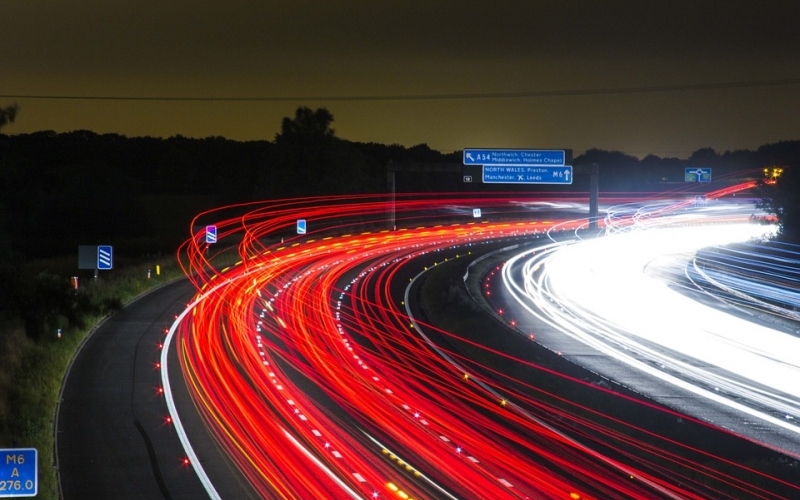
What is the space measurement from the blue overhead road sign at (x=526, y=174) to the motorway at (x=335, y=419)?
78.2 ft

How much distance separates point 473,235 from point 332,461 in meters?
59.3

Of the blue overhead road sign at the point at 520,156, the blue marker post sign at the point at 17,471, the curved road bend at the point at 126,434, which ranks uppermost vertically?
the blue overhead road sign at the point at 520,156

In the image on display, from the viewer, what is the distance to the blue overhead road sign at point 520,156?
60.8m

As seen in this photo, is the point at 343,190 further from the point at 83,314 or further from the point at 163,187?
the point at 83,314

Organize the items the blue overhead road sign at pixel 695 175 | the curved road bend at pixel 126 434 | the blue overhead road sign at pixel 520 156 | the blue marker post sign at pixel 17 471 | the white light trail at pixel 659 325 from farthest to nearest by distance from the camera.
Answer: the blue overhead road sign at pixel 695 175 < the blue overhead road sign at pixel 520 156 < the white light trail at pixel 659 325 < the curved road bend at pixel 126 434 < the blue marker post sign at pixel 17 471

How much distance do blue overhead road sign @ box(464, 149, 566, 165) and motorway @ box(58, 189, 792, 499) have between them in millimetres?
24117

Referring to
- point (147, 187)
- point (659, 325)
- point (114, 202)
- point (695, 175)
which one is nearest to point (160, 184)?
point (147, 187)

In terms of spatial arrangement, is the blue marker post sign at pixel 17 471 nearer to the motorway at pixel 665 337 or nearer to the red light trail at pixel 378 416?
the red light trail at pixel 378 416

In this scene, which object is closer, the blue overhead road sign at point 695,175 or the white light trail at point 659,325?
the white light trail at point 659,325

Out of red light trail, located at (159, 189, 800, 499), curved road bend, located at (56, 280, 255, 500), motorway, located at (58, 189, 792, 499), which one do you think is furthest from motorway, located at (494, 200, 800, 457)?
curved road bend, located at (56, 280, 255, 500)

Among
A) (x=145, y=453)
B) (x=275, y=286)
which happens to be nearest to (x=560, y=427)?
(x=145, y=453)

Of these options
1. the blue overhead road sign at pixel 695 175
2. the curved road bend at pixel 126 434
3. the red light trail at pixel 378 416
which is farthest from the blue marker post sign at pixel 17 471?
the blue overhead road sign at pixel 695 175

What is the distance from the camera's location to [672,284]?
46062 millimetres

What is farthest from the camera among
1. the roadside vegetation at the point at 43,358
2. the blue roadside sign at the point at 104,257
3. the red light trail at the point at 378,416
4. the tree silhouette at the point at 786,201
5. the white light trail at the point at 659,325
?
the tree silhouette at the point at 786,201
